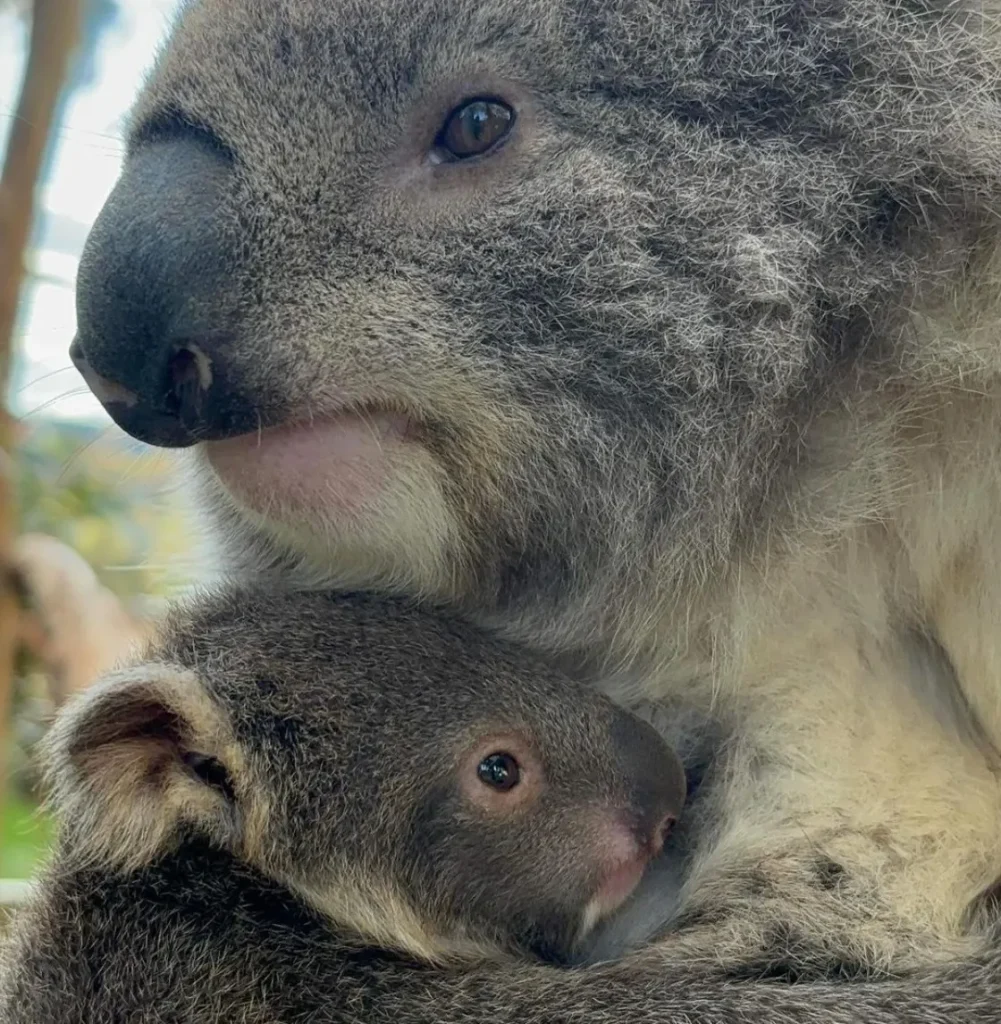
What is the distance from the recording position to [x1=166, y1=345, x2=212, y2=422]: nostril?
158 centimetres

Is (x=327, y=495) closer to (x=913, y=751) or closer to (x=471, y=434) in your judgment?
(x=471, y=434)

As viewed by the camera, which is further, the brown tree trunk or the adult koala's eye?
the brown tree trunk

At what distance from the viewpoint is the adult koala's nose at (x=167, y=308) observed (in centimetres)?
157

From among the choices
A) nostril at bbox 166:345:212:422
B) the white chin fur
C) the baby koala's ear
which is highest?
nostril at bbox 166:345:212:422

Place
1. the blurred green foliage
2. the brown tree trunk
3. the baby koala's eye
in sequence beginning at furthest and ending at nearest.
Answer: the brown tree trunk, the blurred green foliage, the baby koala's eye

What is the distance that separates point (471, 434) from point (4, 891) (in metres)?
2.62

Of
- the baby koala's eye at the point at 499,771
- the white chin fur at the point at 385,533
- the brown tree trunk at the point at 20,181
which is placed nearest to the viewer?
the white chin fur at the point at 385,533

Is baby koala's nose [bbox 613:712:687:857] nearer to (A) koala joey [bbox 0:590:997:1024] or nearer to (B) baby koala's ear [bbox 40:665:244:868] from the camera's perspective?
(A) koala joey [bbox 0:590:997:1024]

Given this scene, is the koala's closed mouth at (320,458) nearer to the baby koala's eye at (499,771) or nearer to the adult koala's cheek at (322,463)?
the adult koala's cheek at (322,463)

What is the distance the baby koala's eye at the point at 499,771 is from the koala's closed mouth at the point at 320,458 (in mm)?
500

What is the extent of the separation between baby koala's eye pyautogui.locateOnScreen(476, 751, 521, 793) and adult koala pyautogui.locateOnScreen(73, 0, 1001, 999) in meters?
0.30

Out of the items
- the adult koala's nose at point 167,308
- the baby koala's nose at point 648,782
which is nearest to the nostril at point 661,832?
the baby koala's nose at point 648,782

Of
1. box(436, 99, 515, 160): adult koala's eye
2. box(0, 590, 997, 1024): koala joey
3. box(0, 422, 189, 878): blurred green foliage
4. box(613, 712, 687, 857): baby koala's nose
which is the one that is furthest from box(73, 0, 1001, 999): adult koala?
box(0, 422, 189, 878): blurred green foliage

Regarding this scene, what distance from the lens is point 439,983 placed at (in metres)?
1.84
